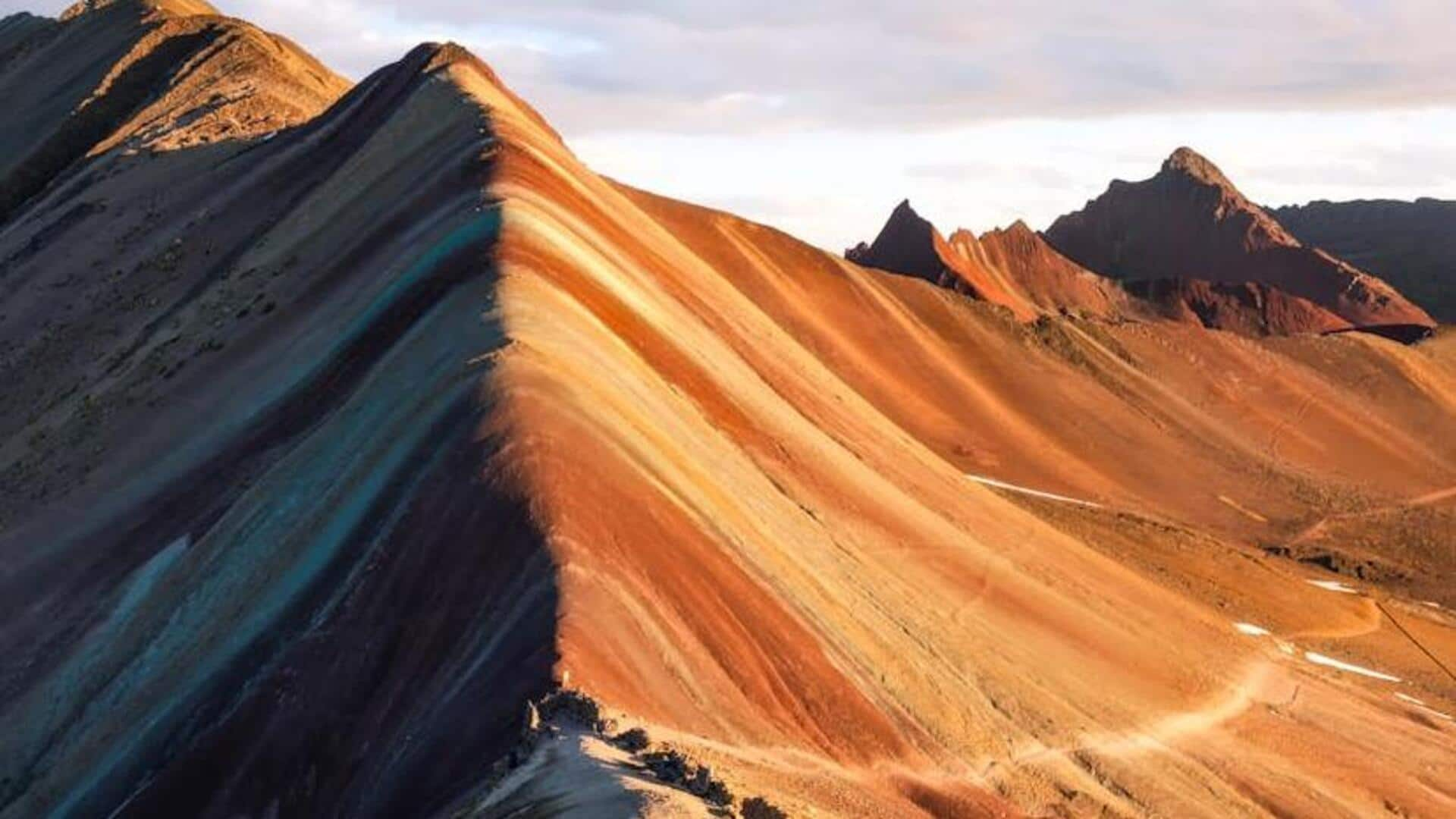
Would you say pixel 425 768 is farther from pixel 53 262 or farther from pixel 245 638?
pixel 53 262

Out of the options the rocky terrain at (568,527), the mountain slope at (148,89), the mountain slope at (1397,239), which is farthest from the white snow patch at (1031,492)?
the mountain slope at (1397,239)

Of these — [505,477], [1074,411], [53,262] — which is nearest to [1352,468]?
[1074,411]

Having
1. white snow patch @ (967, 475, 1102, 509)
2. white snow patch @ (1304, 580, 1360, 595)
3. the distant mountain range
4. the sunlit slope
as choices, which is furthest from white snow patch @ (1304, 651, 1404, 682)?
the distant mountain range

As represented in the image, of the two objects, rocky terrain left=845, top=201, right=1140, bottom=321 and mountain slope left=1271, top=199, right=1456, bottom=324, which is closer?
rocky terrain left=845, top=201, right=1140, bottom=321

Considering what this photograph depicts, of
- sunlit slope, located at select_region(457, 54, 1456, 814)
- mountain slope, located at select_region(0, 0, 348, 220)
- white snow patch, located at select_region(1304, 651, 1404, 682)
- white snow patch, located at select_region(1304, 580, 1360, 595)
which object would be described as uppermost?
mountain slope, located at select_region(0, 0, 348, 220)

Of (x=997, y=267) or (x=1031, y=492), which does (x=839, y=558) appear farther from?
(x=997, y=267)

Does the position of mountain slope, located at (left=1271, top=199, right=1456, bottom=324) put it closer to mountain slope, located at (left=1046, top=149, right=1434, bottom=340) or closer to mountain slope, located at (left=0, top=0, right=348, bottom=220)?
mountain slope, located at (left=1046, top=149, right=1434, bottom=340)

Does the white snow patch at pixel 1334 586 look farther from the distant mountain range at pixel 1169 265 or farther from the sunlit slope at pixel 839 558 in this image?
the distant mountain range at pixel 1169 265

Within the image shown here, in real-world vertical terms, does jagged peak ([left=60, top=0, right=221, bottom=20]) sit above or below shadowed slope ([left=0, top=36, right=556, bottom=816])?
above
